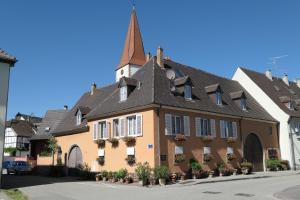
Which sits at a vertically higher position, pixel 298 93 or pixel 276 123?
pixel 298 93

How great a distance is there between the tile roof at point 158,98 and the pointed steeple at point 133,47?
420 inches

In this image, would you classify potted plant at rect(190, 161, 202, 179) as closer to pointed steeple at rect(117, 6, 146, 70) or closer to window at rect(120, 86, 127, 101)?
window at rect(120, 86, 127, 101)

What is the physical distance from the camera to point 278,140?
118 ft

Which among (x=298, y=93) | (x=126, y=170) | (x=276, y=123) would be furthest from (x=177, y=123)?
(x=298, y=93)

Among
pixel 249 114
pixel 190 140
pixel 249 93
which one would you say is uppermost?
pixel 249 93

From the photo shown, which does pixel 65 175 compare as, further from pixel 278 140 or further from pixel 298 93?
pixel 298 93

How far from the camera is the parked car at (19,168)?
35.4 meters

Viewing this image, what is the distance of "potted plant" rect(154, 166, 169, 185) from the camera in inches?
851

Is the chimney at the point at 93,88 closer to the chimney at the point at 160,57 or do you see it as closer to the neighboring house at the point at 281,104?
the chimney at the point at 160,57

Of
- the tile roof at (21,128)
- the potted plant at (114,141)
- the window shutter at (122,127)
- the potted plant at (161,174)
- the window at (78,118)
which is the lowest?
the potted plant at (161,174)

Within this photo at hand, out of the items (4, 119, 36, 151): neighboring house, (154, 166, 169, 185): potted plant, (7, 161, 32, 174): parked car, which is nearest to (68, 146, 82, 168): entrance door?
(7, 161, 32, 174): parked car

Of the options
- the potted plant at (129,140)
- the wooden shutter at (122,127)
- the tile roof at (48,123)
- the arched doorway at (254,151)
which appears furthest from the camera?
the tile roof at (48,123)

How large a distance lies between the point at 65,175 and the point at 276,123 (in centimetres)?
2159

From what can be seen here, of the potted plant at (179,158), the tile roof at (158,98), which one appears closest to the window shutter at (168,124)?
the tile roof at (158,98)
